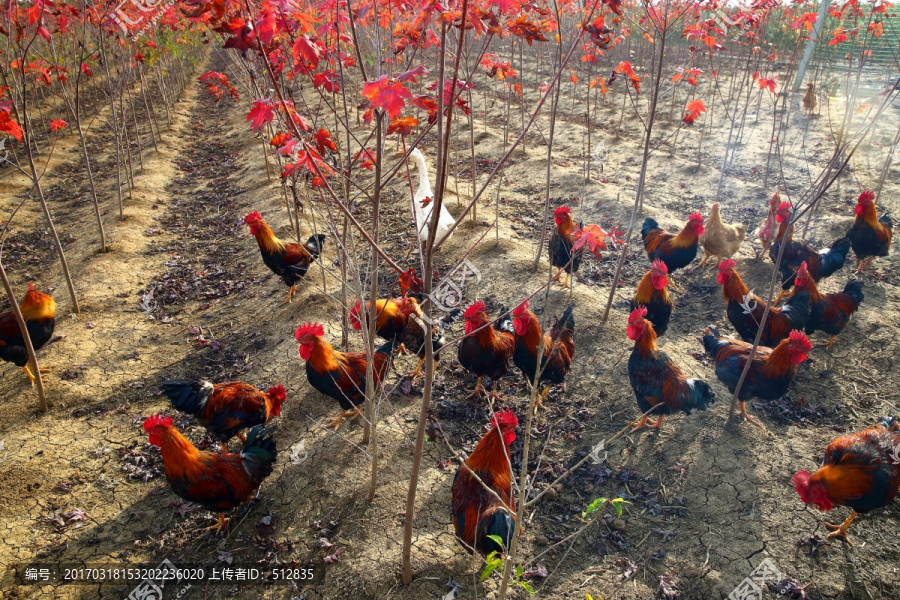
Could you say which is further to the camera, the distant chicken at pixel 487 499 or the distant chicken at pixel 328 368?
the distant chicken at pixel 328 368

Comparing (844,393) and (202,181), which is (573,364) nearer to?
(844,393)

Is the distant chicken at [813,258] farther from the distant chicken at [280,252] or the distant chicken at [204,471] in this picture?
the distant chicken at [204,471]

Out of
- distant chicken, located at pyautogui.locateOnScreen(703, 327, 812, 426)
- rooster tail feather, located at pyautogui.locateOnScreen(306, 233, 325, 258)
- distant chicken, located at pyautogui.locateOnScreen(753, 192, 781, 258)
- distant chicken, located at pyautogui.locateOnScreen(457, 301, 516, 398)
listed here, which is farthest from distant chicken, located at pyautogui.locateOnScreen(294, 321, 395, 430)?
distant chicken, located at pyautogui.locateOnScreen(753, 192, 781, 258)

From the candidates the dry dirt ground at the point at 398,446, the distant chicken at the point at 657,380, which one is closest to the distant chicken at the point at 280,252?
the dry dirt ground at the point at 398,446

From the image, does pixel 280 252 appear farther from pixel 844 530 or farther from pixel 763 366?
pixel 844 530

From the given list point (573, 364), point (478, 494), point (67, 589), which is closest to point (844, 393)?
point (573, 364)

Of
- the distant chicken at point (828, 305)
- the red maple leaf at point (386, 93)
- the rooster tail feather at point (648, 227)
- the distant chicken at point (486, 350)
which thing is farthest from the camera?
the rooster tail feather at point (648, 227)

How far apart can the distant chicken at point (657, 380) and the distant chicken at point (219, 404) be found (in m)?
3.26

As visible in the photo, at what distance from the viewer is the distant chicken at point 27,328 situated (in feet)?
14.5

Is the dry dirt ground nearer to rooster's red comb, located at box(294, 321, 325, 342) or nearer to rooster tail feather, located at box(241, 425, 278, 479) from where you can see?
rooster tail feather, located at box(241, 425, 278, 479)

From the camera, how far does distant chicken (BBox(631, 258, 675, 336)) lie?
15.5 feet

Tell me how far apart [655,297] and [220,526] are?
439 centimetres

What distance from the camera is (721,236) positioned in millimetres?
6355

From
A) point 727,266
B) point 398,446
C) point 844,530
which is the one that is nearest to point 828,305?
point 727,266
